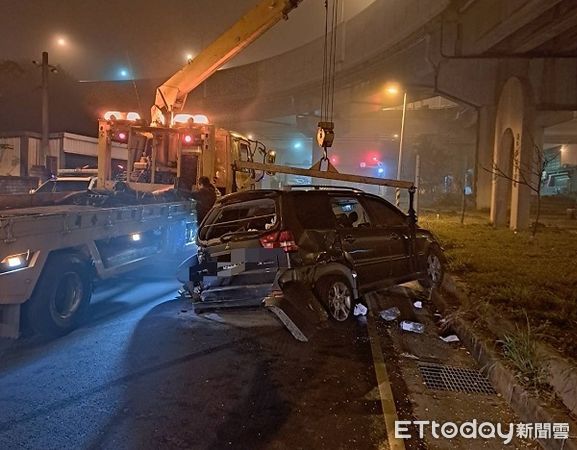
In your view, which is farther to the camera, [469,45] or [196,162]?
[469,45]

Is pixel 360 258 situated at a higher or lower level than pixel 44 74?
lower

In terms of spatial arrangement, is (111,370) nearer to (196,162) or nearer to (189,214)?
(189,214)

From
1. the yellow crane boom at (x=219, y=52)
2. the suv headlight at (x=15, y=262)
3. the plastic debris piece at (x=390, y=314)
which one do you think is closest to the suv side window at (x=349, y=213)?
the plastic debris piece at (x=390, y=314)

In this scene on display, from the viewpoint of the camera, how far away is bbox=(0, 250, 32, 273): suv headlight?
15.7 ft

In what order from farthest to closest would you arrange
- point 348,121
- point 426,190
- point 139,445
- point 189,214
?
point 348,121
point 426,190
point 189,214
point 139,445

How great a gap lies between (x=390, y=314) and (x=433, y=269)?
1925 millimetres

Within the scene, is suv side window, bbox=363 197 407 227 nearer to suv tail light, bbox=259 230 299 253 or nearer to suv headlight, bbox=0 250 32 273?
suv tail light, bbox=259 230 299 253

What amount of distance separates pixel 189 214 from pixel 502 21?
1140 centimetres

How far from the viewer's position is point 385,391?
416 centimetres

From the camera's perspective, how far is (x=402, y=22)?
2080 centimetres

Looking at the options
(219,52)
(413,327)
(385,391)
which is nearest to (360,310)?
(413,327)

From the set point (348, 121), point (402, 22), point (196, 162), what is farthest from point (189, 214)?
point (348, 121)

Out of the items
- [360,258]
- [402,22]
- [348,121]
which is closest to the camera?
[360,258]

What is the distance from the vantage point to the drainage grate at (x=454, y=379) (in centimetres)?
432
